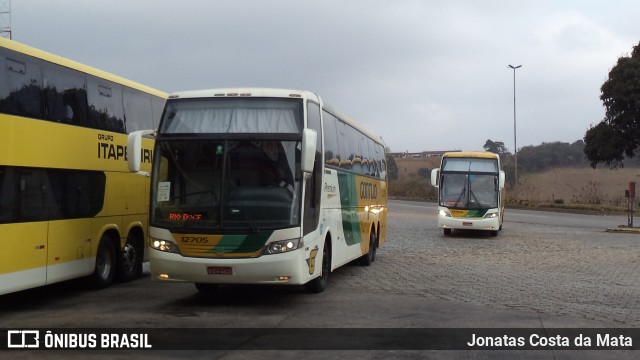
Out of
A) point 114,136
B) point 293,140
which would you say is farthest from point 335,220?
point 114,136

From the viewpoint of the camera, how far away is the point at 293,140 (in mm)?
10523

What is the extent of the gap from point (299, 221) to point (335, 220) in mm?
2634

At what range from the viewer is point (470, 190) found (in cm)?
2764

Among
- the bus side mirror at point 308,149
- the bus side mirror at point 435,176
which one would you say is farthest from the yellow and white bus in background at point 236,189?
the bus side mirror at point 435,176

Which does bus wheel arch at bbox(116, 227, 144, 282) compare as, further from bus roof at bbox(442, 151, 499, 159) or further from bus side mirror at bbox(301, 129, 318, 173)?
bus roof at bbox(442, 151, 499, 159)

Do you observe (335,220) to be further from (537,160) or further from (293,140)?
(537,160)

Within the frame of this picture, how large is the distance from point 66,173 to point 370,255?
8.17 meters

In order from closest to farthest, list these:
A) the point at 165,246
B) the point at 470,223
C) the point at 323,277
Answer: the point at 165,246, the point at 323,277, the point at 470,223

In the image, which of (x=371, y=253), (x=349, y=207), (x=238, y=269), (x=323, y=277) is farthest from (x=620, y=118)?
(x=238, y=269)

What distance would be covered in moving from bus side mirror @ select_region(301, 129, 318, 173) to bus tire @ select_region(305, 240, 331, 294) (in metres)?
2.29

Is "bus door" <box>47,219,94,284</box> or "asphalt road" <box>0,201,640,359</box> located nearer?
"asphalt road" <box>0,201,640,359</box>

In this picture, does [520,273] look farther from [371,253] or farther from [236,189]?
[236,189]

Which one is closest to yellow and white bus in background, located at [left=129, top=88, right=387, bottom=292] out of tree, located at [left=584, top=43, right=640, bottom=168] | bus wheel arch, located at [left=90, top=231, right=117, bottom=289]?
bus wheel arch, located at [left=90, top=231, right=117, bottom=289]

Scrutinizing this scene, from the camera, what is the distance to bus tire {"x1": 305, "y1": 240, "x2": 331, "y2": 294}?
1208 cm
